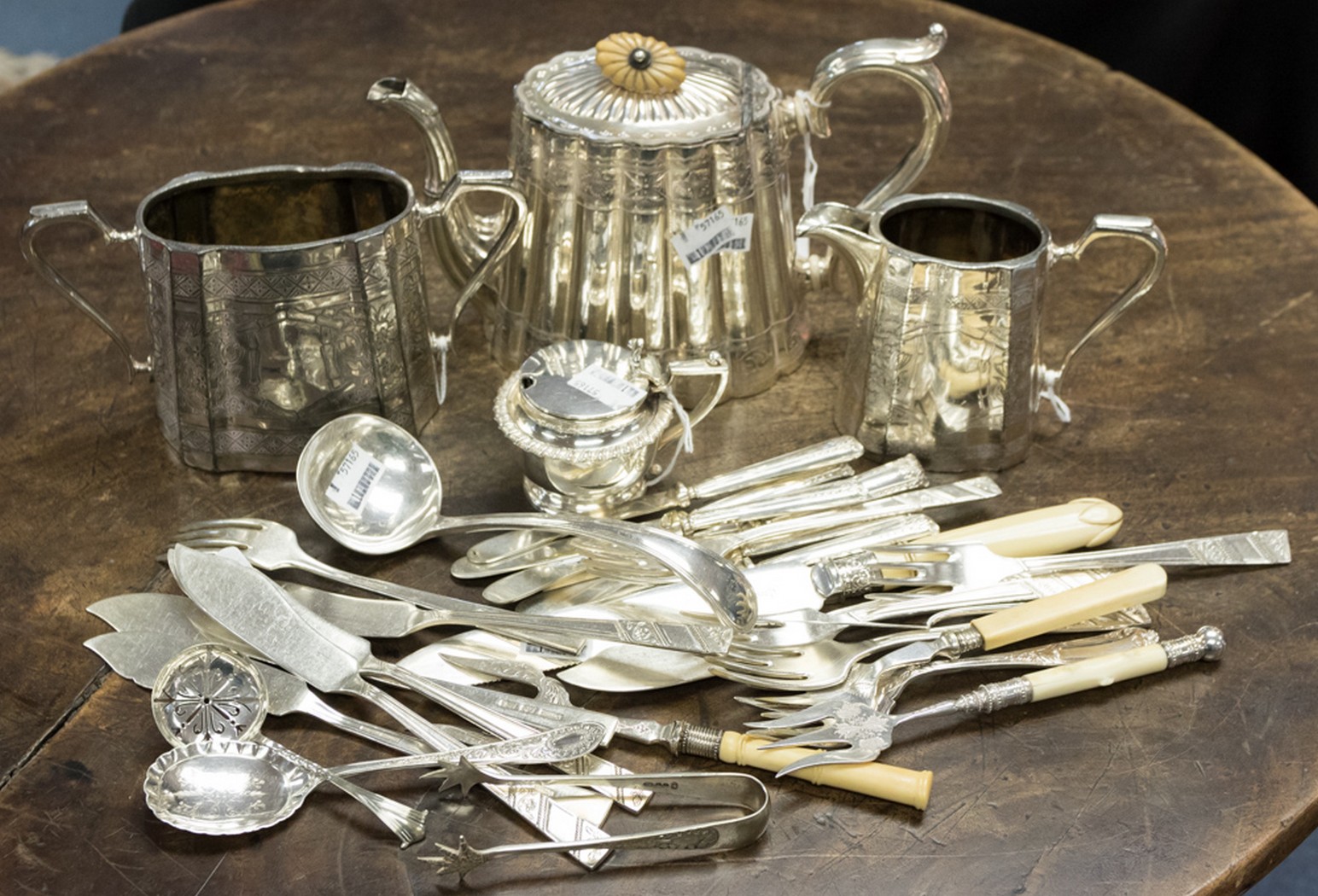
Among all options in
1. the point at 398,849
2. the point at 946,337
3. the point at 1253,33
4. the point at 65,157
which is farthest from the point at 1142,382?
the point at 1253,33

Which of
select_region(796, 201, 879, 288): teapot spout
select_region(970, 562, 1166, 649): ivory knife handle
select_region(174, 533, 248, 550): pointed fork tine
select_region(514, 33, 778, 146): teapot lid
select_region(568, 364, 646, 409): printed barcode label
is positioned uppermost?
select_region(514, 33, 778, 146): teapot lid

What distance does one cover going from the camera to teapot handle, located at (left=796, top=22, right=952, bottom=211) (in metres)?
0.94

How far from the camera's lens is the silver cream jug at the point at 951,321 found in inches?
34.1

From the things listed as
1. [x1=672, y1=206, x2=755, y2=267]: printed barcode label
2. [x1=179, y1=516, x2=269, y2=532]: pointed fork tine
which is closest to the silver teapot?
[x1=672, y1=206, x2=755, y2=267]: printed barcode label

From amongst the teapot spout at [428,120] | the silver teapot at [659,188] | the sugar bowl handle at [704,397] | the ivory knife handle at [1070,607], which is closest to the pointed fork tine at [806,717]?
the ivory knife handle at [1070,607]

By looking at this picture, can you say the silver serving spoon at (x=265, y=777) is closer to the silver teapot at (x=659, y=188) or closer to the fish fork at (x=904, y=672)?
the fish fork at (x=904, y=672)

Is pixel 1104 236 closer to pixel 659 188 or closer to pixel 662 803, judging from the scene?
pixel 659 188

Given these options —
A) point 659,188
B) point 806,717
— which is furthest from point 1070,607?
point 659,188

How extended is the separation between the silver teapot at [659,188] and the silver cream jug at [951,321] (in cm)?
6

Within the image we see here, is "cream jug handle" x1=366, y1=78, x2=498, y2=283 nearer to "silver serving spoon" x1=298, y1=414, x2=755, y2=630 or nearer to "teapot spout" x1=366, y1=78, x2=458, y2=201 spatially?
"teapot spout" x1=366, y1=78, x2=458, y2=201

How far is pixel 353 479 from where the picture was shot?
2.80 feet

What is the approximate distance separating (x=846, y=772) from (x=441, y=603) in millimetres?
252

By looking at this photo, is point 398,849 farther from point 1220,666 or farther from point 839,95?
point 839,95

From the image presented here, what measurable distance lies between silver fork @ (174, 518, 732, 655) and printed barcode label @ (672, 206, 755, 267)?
29 centimetres
